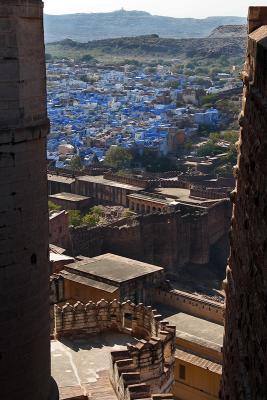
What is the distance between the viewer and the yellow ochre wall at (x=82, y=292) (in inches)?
697

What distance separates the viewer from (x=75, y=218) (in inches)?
1471

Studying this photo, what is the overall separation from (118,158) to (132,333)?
4458cm

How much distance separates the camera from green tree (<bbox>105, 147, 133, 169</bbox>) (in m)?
55.3

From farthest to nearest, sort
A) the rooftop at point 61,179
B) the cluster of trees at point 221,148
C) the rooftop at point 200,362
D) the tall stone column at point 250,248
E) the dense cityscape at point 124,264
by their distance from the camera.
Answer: the cluster of trees at point 221,148
the rooftop at point 61,179
the rooftop at point 200,362
the dense cityscape at point 124,264
the tall stone column at point 250,248

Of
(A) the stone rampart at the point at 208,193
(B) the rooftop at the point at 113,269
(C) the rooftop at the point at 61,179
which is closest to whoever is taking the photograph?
(B) the rooftop at the point at 113,269

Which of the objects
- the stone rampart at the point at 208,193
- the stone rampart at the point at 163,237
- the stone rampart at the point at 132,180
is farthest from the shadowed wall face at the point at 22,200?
the stone rampart at the point at 132,180

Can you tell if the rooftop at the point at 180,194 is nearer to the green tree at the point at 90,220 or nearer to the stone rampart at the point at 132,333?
the green tree at the point at 90,220

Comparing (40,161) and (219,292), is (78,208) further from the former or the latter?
(40,161)

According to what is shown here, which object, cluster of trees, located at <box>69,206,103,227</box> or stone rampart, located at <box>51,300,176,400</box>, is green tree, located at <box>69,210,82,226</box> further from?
stone rampart, located at <box>51,300,176,400</box>

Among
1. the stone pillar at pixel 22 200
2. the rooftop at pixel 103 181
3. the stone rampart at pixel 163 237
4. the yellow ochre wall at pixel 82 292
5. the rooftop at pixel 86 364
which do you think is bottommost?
the stone rampart at pixel 163 237

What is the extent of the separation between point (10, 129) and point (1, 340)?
2.02 meters

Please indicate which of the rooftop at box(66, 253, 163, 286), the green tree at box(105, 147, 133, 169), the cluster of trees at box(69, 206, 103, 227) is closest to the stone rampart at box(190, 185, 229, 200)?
the cluster of trees at box(69, 206, 103, 227)

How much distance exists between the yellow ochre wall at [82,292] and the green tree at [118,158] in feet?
121

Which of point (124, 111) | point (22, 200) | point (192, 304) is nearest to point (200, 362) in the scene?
point (192, 304)
